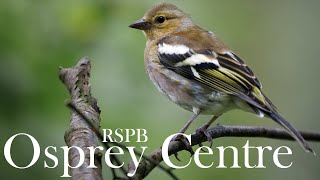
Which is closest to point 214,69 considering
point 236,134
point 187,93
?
point 187,93

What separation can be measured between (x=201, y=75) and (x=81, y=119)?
135cm

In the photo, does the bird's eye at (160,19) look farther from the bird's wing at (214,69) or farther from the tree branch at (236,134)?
the tree branch at (236,134)

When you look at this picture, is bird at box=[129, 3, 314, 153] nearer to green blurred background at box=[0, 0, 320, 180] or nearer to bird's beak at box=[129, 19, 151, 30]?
bird's beak at box=[129, 19, 151, 30]

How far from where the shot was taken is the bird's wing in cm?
473

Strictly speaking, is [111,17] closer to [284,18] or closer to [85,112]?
[85,112]

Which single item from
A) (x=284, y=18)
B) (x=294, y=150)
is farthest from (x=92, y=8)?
(x=284, y=18)

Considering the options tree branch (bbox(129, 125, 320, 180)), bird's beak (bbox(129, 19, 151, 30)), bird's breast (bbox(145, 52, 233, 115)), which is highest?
bird's beak (bbox(129, 19, 151, 30))

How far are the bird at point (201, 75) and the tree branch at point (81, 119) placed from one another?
88 centimetres

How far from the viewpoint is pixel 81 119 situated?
153 inches

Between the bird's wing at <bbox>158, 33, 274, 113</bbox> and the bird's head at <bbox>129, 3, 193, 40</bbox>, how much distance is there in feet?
1.16

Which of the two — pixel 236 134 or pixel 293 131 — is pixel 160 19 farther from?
pixel 293 131

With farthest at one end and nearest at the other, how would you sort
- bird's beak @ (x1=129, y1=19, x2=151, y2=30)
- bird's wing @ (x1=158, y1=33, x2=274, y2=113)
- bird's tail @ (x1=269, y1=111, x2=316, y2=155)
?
bird's beak @ (x1=129, y1=19, x2=151, y2=30), bird's wing @ (x1=158, y1=33, x2=274, y2=113), bird's tail @ (x1=269, y1=111, x2=316, y2=155)

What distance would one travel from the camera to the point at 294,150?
27.5 feet

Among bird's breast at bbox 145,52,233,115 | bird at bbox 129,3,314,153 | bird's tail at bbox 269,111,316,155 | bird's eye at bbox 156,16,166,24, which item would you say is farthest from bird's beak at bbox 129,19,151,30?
bird's tail at bbox 269,111,316,155
